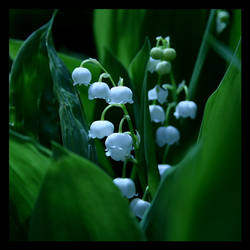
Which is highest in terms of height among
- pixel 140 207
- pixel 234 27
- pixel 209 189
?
pixel 234 27

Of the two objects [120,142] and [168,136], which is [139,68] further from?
[120,142]

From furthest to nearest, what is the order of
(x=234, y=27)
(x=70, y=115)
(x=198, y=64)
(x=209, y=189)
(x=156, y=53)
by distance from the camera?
(x=234, y=27) < (x=198, y=64) < (x=156, y=53) < (x=70, y=115) < (x=209, y=189)

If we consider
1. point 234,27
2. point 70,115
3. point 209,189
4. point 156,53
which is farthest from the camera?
point 234,27

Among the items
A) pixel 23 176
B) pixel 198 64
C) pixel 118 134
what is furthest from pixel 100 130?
pixel 198 64

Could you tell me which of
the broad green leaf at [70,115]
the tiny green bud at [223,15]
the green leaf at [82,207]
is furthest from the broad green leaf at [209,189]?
the tiny green bud at [223,15]

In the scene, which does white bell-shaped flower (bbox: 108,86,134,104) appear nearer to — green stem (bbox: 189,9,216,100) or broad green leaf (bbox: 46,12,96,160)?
broad green leaf (bbox: 46,12,96,160)

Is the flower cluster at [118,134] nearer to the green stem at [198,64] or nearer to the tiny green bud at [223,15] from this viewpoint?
the green stem at [198,64]

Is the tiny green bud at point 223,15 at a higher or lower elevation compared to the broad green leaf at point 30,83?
higher
